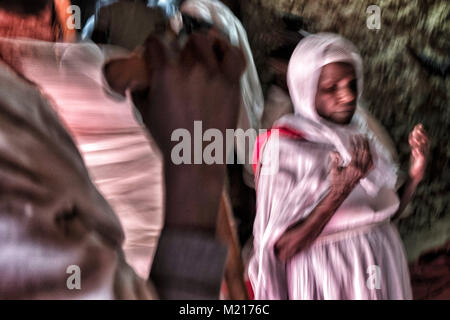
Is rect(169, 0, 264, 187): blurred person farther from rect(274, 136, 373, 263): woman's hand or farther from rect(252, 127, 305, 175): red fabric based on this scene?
rect(274, 136, 373, 263): woman's hand

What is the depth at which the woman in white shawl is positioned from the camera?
5.38ft

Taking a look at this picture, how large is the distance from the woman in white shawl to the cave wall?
0.27 ft

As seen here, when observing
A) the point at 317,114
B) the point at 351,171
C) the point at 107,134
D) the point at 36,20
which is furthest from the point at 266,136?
the point at 36,20

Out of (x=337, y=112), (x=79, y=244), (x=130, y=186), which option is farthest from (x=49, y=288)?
(x=337, y=112)

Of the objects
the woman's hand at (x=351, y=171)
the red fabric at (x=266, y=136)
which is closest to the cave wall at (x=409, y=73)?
the woman's hand at (x=351, y=171)

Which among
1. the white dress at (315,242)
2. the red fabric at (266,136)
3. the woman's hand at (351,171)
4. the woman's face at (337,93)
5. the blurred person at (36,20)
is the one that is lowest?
the white dress at (315,242)

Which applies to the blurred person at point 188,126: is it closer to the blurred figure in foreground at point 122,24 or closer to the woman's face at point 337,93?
the blurred figure in foreground at point 122,24

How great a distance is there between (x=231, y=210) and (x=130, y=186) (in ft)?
1.01

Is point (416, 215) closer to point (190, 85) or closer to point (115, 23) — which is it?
point (190, 85)

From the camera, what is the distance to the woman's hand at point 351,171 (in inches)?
64.4

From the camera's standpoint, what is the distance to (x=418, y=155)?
172 centimetres

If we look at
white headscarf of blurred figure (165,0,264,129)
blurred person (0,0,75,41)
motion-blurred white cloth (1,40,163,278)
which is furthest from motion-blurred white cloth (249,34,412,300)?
blurred person (0,0,75,41)

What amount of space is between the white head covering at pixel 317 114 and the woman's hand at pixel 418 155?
0.25ft

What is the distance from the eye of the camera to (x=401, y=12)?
5.70 ft
